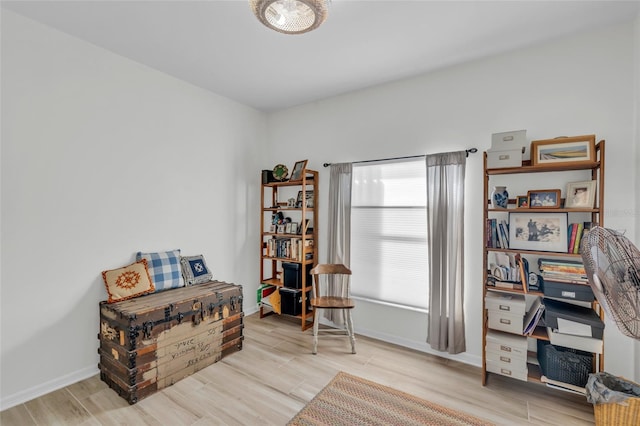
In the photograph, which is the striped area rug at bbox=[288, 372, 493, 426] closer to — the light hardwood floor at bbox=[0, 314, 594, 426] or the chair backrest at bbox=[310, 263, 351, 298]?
the light hardwood floor at bbox=[0, 314, 594, 426]

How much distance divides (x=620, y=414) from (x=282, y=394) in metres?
2.15

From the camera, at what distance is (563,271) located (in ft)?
7.05

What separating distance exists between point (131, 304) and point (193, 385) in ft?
2.79

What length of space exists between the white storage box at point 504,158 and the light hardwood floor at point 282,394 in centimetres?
181

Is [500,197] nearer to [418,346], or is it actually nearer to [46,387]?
[418,346]

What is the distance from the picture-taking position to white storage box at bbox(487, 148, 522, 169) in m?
2.24

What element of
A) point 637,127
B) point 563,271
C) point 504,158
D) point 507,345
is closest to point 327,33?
point 504,158

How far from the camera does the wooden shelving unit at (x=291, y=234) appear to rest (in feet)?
11.7

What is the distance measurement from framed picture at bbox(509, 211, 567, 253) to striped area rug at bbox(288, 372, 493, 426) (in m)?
1.33

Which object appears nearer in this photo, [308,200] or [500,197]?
[500,197]

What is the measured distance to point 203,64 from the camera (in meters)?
2.85

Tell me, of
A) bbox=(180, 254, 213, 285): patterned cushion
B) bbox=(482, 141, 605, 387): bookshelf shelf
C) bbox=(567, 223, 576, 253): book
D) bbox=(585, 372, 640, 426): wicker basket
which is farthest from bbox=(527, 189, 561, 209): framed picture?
bbox=(180, 254, 213, 285): patterned cushion

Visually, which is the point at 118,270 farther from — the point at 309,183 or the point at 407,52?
the point at 407,52

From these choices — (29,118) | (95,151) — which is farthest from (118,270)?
(29,118)
